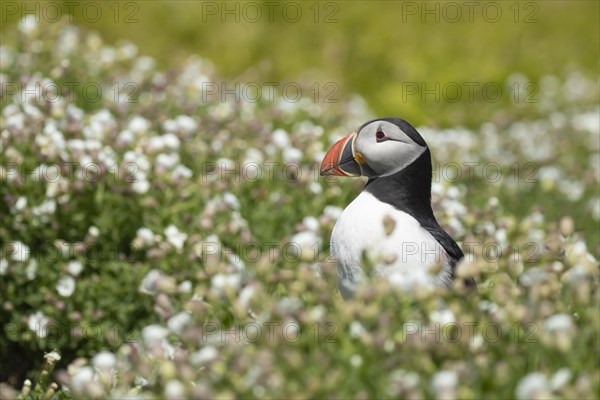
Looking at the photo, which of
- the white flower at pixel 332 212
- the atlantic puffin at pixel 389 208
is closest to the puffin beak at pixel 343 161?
the atlantic puffin at pixel 389 208

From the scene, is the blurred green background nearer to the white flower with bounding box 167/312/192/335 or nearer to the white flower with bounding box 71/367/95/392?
the white flower with bounding box 167/312/192/335

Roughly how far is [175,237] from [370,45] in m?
6.94

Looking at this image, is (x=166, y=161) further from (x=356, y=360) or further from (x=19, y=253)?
(x=356, y=360)

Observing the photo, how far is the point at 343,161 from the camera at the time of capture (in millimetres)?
3488

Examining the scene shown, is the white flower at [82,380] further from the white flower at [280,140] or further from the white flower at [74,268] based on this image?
the white flower at [280,140]

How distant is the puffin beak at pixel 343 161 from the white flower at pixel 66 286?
1.50m

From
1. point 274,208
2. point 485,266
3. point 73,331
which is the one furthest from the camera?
point 274,208

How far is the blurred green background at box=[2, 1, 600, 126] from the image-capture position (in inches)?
393

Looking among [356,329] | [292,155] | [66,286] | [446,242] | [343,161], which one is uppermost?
[343,161]

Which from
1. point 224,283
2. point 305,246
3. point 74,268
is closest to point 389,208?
point 305,246

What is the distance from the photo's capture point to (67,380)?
92.7 inches

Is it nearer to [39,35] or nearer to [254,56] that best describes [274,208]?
[39,35]

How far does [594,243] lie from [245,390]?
160 inches

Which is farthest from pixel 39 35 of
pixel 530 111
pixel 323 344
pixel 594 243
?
pixel 530 111
